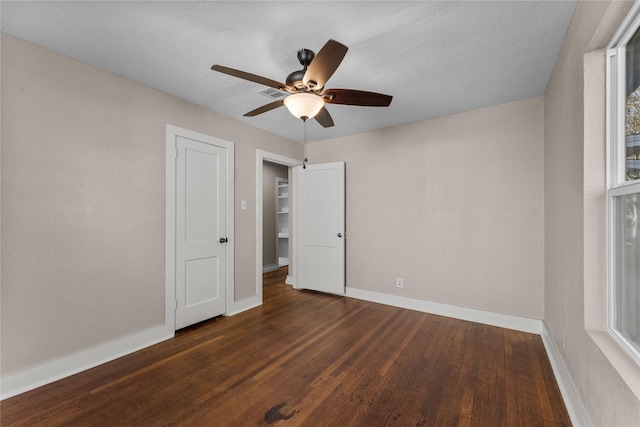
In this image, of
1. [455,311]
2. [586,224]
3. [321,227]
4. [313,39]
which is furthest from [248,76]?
[455,311]

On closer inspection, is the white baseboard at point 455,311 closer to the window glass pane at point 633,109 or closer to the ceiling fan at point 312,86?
the window glass pane at point 633,109

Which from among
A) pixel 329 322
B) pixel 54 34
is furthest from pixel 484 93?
pixel 54 34

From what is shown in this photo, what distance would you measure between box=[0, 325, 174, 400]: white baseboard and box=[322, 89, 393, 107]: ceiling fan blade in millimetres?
2746

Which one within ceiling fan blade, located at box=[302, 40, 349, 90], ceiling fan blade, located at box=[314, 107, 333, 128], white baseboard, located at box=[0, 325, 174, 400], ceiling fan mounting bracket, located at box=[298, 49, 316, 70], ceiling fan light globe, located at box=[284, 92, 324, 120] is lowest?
white baseboard, located at box=[0, 325, 174, 400]

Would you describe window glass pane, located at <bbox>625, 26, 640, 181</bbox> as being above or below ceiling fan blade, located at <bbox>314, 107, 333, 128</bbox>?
below

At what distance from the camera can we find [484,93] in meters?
2.82

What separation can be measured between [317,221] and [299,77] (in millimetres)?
2903

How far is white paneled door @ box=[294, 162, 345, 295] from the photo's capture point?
4250 mm

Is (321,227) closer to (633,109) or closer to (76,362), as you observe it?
(76,362)

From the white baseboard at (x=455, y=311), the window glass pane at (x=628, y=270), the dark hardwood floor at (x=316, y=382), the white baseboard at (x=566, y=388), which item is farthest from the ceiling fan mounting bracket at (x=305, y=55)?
the white baseboard at (x=455, y=311)

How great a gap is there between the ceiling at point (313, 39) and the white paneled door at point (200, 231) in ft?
2.49

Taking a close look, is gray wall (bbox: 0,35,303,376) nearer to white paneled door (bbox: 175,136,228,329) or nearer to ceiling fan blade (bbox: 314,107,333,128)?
white paneled door (bbox: 175,136,228,329)

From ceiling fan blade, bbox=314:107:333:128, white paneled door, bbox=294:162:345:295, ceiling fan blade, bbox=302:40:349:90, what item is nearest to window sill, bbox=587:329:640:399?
ceiling fan blade, bbox=302:40:349:90

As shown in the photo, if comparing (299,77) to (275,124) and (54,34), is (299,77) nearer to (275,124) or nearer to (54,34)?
(54,34)
